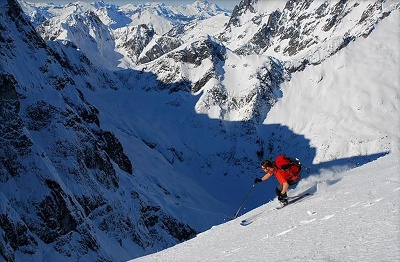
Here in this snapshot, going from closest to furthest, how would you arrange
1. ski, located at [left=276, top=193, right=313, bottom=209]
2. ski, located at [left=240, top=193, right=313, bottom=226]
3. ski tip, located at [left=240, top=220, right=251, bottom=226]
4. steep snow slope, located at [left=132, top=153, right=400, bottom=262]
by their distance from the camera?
1. steep snow slope, located at [left=132, top=153, right=400, bottom=262]
2. ski tip, located at [left=240, top=220, right=251, bottom=226]
3. ski, located at [left=240, top=193, right=313, bottom=226]
4. ski, located at [left=276, top=193, right=313, bottom=209]

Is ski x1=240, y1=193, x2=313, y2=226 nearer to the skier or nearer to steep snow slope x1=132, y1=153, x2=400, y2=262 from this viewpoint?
steep snow slope x1=132, y1=153, x2=400, y2=262

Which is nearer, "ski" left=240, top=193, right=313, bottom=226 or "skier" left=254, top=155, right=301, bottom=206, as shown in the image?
"ski" left=240, top=193, right=313, bottom=226

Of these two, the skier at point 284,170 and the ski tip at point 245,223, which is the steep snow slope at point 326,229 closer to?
the ski tip at point 245,223

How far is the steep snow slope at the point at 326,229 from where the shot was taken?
9086mm

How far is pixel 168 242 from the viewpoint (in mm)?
100062

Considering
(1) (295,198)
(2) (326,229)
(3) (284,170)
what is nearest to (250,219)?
(1) (295,198)

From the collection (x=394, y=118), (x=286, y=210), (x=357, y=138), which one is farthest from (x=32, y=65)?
(x=394, y=118)

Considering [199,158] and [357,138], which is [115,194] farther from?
[357,138]

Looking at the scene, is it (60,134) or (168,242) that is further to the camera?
(168,242)

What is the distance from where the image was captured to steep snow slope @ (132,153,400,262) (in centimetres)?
909

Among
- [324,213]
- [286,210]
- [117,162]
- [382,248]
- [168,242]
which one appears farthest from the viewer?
[117,162]

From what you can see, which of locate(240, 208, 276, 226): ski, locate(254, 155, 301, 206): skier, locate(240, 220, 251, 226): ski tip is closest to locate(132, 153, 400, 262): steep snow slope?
locate(240, 208, 276, 226): ski

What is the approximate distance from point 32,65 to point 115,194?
1641 inches

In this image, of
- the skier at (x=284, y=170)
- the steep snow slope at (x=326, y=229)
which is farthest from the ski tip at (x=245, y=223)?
the skier at (x=284, y=170)
